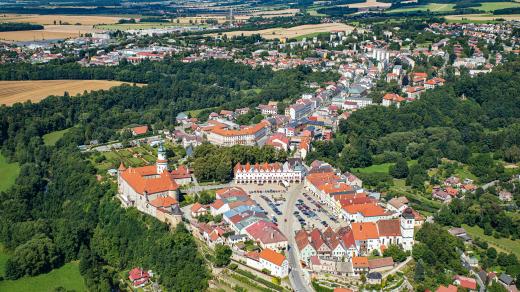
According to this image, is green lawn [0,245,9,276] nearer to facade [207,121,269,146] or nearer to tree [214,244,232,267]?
tree [214,244,232,267]

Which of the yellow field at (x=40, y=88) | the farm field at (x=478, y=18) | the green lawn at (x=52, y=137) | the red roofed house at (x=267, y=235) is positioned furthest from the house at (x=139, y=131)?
the farm field at (x=478, y=18)

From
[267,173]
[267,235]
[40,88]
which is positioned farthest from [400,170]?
[40,88]

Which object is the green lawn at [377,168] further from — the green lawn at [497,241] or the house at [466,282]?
the house at [466,282]

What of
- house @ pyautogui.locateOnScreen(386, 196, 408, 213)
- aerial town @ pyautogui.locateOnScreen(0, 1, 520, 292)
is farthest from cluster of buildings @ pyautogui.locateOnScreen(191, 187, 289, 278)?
house @ pyautogui.locateOnScreen(386, 196, 408, 213)

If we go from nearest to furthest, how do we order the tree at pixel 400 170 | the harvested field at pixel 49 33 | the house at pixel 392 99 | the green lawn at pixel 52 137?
the tree at pixel 400 170 < the green lawn at pixel 52 137 < the house at pixel 392 99 < the harvested field at pixel 49 33

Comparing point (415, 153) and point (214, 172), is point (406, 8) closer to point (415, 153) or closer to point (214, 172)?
point (415, 153)

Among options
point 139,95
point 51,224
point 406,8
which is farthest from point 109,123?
point 406,8
